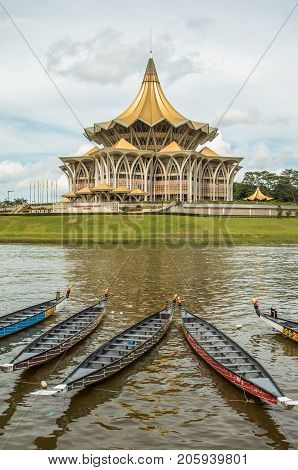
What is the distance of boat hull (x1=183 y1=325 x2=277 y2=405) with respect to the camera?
47.8 feet

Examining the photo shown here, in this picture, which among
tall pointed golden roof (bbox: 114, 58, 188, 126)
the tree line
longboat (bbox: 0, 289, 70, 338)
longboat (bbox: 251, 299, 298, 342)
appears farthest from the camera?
the tree line

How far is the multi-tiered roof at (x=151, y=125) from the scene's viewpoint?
133000mm

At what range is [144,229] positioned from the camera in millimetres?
83812

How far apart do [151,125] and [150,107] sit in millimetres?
7851

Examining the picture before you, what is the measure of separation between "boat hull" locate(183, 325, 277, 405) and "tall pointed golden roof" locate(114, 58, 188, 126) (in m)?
116

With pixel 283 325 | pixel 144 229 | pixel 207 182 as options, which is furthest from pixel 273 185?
pixel 283 325

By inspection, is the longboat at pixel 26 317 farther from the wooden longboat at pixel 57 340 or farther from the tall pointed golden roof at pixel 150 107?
the tall pointed golden roof at pixel 150 107

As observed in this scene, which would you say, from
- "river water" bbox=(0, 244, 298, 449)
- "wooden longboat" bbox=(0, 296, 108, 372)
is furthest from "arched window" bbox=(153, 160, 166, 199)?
"wooden longboat" bbox=(0, 296, 108, 372)

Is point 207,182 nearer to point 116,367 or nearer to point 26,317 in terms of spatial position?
point 26,317

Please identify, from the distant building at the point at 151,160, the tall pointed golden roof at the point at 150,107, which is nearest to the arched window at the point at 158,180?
the distant building at the point at 151,160

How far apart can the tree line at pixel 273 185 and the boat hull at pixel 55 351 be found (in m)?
152

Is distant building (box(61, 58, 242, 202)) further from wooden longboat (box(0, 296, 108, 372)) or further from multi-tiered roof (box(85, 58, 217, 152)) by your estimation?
wooden longboat (box(0, 296, 108, 372))

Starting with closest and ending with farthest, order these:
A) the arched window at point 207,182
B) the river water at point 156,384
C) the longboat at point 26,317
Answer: the river water at point 156,384, the longboat at point 26,317, the arched window at point 207,182
